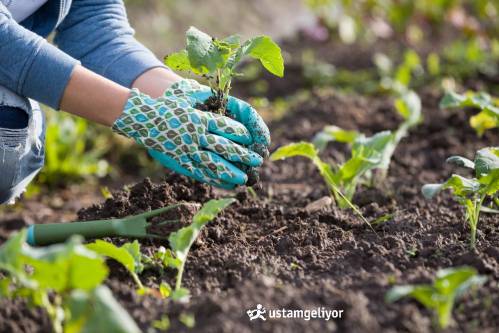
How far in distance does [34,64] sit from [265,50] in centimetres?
63

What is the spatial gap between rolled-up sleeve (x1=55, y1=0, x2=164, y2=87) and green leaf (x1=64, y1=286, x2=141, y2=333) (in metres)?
1.19

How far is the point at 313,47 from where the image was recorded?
6.49m

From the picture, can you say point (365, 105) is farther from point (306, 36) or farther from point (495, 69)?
point (306, 36)

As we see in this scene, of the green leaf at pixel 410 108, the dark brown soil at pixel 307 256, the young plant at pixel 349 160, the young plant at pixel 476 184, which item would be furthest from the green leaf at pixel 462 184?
the green leaf at pixel 410 108

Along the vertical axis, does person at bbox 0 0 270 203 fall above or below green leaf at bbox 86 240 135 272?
above

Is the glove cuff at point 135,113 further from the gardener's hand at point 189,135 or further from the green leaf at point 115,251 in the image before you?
the green leaf at point 115,251

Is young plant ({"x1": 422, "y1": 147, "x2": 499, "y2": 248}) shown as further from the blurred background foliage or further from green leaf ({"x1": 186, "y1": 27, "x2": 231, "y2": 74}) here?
the blurred background foliage

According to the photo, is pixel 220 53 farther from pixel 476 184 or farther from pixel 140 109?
pixel 476 184

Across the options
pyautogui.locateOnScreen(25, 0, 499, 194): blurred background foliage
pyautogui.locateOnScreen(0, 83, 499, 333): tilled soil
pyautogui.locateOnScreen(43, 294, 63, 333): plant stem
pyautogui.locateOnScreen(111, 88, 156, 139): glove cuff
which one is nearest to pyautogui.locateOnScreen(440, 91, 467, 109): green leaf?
pyautogui.locateOnScreen(0, 83, 499, 333): tilled soil

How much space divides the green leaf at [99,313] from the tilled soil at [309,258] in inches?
9.1

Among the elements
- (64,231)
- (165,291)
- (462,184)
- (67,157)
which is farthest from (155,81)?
(67,157)

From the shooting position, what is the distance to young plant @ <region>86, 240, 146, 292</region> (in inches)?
64.9

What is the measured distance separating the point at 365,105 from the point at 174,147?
2.48 metres

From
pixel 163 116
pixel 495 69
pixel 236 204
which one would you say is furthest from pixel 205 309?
pixel 495 69
